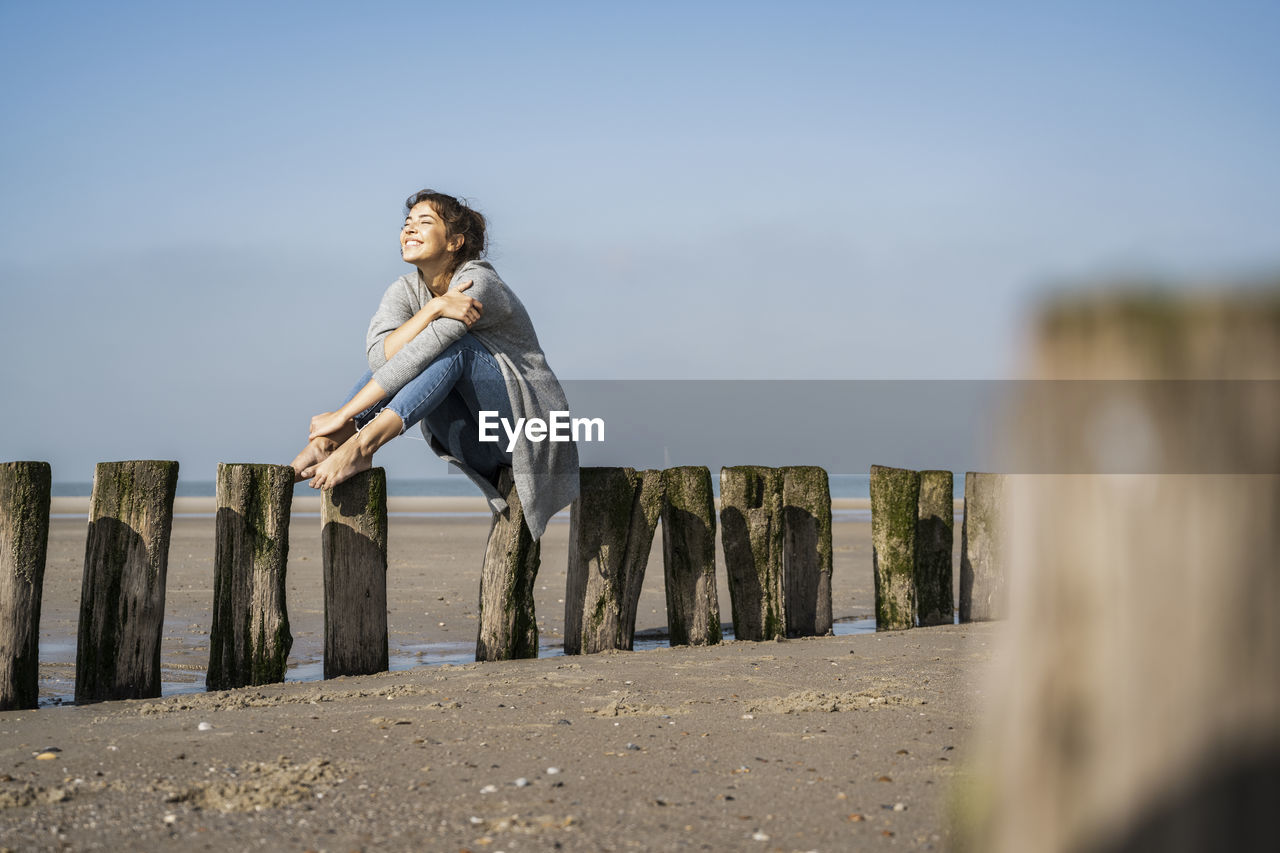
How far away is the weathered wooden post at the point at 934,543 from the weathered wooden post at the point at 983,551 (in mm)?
126

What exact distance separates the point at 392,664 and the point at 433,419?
4.29 feet

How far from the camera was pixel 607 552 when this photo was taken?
5062 mm

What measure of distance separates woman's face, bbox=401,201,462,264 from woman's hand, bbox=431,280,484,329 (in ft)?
1.49

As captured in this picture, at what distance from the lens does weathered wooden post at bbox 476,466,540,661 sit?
484cm

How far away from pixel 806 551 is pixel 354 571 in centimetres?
248

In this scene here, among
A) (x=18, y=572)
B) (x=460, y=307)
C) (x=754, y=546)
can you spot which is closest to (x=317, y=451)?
(x=460, y=307)

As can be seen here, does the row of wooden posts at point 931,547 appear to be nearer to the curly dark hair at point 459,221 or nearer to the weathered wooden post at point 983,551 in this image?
the weathered wooden post at point 983,551

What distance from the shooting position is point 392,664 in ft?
17.7

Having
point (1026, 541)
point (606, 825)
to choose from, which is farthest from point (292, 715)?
point (1026, 541)

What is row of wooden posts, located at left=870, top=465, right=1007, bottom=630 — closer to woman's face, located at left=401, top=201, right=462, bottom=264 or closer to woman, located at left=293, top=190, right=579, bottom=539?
woman, located at left=293, top=190, right=579, bottom=539

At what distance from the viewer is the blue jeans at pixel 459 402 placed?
4.62m

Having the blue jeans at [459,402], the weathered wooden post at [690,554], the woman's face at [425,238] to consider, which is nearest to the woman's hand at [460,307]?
the blue jeans at [459,402]

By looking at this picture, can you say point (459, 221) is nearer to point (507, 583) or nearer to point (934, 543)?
point (507, 583)

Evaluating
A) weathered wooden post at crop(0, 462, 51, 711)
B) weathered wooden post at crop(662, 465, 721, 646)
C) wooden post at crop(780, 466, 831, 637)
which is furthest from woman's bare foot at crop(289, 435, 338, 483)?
wooden post at crop(780, 466, 831, 637)
